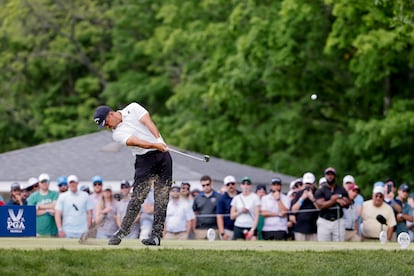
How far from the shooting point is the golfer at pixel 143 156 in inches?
644

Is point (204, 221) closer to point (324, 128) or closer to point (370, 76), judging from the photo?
point (370, 76)

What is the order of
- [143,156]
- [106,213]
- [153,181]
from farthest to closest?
[106,213] < [153,181] < [143,156]

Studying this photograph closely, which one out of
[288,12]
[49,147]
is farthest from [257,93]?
[49,147]

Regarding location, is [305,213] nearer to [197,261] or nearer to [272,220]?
[272,220]

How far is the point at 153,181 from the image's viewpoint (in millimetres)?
16828

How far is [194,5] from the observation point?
45.7 m

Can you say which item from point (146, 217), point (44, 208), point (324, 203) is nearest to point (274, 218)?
point (324, 203)

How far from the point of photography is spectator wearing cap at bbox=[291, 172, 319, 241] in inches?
934

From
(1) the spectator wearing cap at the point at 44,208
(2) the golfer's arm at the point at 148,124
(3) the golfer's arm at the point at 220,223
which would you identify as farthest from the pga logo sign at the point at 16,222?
(3) the golfer's arm at the point at 220,223

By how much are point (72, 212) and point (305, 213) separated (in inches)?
173

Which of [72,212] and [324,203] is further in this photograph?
[72,212]

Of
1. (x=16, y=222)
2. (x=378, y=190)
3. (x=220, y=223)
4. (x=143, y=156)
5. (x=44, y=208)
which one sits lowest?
(x=16, y=222)

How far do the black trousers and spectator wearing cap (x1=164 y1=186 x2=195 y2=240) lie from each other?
7437 millimetres

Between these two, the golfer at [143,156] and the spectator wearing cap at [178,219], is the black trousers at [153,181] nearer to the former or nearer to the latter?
the golfer at [143,156]
